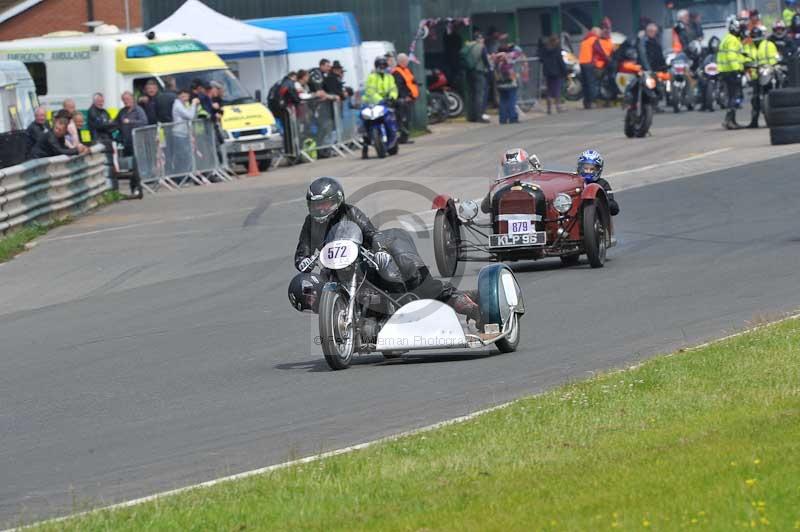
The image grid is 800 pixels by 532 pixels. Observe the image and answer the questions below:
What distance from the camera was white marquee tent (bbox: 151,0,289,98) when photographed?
31875 millimetres

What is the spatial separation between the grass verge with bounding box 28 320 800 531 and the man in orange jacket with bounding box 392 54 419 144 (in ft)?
78.4

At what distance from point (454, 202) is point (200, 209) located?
29.3ft

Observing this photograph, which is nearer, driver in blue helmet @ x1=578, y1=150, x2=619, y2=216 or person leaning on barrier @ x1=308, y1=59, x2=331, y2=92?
driver in blue helmet @ x1=578, y1=150, x2=619, y2=216

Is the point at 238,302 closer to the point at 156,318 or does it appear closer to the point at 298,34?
the point at 156,318

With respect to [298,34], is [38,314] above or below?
below

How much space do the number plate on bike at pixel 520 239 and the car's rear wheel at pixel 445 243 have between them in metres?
0.44

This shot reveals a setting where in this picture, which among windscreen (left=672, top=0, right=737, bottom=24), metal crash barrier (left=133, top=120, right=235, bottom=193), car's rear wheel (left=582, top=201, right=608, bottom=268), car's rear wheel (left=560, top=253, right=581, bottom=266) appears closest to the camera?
car's rear wheel (left=582, top=201, right=608, bottom=268)

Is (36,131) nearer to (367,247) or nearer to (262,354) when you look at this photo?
(262,354)

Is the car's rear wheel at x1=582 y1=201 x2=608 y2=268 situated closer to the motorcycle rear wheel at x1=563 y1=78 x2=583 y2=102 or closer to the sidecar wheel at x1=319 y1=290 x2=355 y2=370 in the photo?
the sidecar wheel at x1=319 y1=290 x2=355 y2=370

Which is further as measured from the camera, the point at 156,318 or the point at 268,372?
the point at 156,318

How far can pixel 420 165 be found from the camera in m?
27.9

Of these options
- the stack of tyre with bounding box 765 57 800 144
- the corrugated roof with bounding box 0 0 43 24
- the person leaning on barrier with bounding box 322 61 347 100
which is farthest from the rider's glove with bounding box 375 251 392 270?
the corrugated roof with bounding box 0 0 43 24

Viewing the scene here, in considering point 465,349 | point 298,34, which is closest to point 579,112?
point 298,34

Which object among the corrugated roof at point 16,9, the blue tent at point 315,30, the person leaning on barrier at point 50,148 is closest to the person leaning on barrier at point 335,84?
the blue tent at point 315,30
